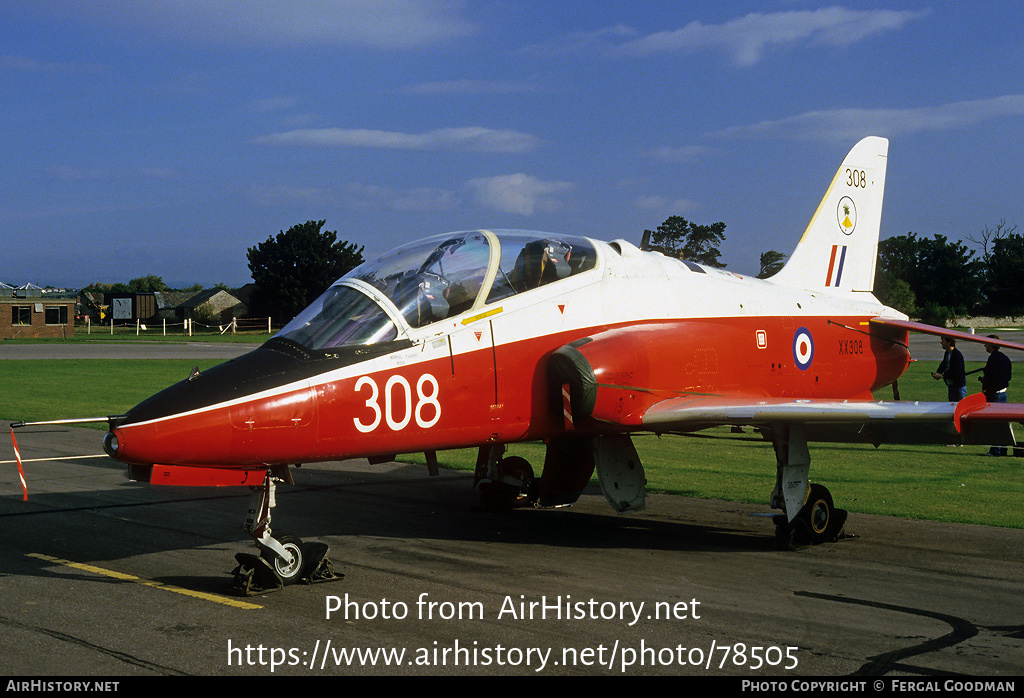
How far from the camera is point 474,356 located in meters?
8.70

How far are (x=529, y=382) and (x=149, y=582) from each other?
3.89m

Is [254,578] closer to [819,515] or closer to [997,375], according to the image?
[819,515]

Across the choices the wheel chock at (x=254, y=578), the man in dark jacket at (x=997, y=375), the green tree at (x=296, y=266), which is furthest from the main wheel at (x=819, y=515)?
the green tree at (x=296, y=266)

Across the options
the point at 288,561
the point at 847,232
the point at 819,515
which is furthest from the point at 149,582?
the point at 847,232

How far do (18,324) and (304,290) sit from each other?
24.1 m

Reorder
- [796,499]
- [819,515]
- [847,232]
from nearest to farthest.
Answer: [796,499], [819,515], [847,232]

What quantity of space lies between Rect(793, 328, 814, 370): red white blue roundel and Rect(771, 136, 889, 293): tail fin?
1.57 metres

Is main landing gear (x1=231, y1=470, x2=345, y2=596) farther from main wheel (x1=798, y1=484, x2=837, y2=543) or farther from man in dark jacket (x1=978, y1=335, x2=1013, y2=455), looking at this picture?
man in dark jacket (x1=978, y1=335, x2=1013, y2=455)

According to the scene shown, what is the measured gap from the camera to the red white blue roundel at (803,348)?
453 inches

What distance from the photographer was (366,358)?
800 centimetres

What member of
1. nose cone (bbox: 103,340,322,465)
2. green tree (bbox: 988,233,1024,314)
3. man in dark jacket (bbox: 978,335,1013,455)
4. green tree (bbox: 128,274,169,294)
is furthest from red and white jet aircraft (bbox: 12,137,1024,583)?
green tree (bbox: 128,274,169,294)

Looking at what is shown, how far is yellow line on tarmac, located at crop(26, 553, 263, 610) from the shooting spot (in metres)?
7.43

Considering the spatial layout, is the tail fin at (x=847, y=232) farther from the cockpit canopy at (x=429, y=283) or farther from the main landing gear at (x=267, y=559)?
the main landing gear at (x=267, y=559)
